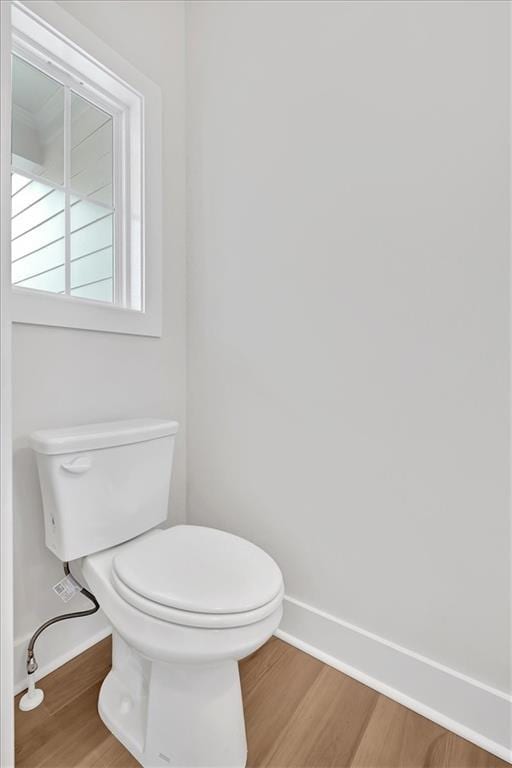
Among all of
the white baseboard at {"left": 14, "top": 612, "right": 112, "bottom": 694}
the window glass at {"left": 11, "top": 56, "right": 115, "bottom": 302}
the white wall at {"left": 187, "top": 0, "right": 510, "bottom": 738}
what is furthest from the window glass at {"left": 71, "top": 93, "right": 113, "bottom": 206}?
the white baseboard at {"left": 14, "top": 612, "right": 112, "bottom": 694}

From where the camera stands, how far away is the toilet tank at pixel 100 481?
987 millimetres

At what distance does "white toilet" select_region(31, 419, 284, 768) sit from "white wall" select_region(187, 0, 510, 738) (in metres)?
0.37

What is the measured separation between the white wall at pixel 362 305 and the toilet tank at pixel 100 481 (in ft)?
1.12

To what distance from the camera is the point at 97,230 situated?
140cm

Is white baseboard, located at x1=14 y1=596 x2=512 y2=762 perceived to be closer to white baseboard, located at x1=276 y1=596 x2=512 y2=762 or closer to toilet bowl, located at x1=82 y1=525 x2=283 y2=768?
white baseboard, located at x1=276 y1=596 x2=512 y2=762

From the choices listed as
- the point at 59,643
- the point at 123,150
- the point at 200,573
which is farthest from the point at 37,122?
the point at 59,643

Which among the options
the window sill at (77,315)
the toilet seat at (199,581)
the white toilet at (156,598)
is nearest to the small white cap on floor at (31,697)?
the white toilet at (156,598)

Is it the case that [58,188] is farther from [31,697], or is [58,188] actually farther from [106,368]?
[31,697]

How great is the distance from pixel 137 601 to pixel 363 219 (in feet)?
3.88

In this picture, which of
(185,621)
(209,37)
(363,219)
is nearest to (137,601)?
(185,621)

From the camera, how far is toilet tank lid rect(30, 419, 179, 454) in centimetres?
96

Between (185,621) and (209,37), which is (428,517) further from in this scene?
(209,37)

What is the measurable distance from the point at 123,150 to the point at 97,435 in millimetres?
1094

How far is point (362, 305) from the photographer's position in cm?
115
